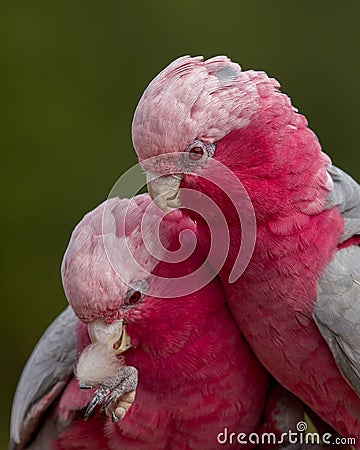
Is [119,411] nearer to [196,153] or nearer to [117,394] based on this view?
[117,394]

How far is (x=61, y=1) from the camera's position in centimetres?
283

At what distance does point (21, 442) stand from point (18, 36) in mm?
1795

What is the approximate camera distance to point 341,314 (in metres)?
1.13

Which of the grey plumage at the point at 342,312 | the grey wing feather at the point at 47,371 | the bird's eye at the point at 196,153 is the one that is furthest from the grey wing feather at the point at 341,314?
the grey wing feather at the point at 47,371

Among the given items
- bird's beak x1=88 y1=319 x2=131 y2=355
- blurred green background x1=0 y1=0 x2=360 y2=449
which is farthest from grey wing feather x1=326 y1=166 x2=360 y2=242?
blurred green background x1=0 y1=0 x2=360 y2=449

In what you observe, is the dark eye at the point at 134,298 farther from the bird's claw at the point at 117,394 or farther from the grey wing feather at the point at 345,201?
the grey wing feather at the point at 345,201

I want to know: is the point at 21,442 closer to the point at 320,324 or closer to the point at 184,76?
the point at 320,324

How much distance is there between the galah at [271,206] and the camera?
1.01 m

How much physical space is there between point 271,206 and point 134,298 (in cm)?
24

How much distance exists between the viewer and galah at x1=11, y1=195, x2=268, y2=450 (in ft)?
3.66

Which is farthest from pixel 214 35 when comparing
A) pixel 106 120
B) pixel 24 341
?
pixel 24 341

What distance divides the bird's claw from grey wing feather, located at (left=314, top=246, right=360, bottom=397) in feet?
0.97

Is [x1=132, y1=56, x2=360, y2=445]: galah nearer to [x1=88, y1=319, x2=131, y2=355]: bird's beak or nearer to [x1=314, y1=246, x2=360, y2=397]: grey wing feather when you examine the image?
[x1=314, y1=246, x2=360, y2=397]: grey wing feather

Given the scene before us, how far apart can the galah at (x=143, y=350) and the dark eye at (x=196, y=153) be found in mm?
181
